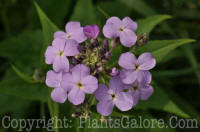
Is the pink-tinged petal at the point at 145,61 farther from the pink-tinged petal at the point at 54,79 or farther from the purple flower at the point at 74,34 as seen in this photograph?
the pink-tinged petal at the point at 54,79

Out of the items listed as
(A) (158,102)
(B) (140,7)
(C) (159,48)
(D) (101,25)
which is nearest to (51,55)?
(C) (159,48)

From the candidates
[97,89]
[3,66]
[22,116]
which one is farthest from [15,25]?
[97,89]

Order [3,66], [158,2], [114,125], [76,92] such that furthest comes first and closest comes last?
[158,2], [3,66], [114,125], [76,92]

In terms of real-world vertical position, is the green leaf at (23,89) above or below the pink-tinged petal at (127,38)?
below

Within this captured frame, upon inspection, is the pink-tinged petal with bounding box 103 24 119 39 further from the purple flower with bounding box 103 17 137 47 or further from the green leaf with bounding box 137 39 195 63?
the green leaf with bounding box 137 39 195 63

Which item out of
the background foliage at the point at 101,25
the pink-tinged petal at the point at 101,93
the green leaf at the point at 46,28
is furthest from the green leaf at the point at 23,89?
the pink-tinged petal at the point at 101,93

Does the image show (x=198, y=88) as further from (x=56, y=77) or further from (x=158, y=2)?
(x=56, y=77)
